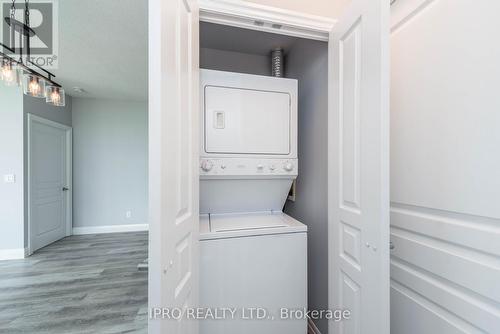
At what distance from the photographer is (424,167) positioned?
0.96 metres

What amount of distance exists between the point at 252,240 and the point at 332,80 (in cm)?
111

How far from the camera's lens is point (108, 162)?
4402 mm

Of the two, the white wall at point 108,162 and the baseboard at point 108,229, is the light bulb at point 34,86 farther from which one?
the baseboard at point 108,229

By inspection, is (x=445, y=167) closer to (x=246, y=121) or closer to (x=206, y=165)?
(x=246, y=121)

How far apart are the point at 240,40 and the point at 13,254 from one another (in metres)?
4.36

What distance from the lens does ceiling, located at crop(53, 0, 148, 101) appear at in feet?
6.05

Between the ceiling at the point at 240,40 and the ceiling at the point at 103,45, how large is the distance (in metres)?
0.55

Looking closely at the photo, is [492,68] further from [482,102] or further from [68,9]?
[68,9]

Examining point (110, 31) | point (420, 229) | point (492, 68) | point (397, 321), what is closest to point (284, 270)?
point (397, 321)

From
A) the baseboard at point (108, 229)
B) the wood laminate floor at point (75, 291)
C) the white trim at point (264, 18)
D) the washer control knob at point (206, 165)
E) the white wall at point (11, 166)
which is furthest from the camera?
the baseboard at point (108, 229)

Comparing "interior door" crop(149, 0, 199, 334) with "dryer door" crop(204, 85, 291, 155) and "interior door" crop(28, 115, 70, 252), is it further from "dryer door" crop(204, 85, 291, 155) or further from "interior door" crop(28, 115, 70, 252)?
"interior door" crop(28, 115, 70, 252)

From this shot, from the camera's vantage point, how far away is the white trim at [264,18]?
122cm

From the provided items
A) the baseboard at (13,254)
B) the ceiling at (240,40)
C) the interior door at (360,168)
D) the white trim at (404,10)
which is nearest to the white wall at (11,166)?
the baseboard at (13,254)

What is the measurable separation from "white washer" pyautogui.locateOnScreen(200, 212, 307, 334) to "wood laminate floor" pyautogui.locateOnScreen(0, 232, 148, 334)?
40.8 inches
